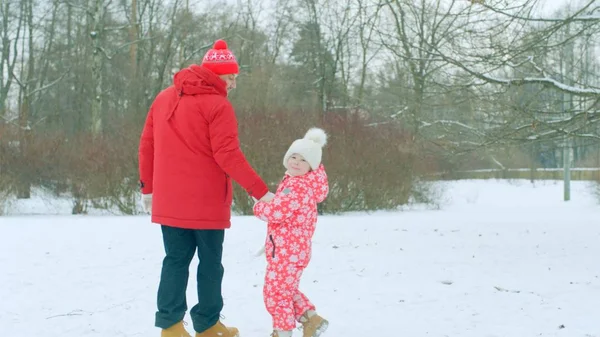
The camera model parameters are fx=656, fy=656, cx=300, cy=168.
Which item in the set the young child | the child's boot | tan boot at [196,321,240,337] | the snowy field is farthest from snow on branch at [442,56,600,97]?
tan boot at [196,321,240,337]

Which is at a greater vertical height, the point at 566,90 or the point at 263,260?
the point at 566,90

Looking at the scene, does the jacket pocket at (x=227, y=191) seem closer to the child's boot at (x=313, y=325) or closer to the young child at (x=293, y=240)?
the young child at (x=293, y=240)

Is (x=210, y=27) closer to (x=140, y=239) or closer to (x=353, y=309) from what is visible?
(x=140, y=239)

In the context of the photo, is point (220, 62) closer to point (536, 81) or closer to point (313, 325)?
point (313, 325)

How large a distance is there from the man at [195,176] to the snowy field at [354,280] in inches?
26.5

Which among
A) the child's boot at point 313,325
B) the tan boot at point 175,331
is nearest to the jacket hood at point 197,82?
the tan boot at point 175,331

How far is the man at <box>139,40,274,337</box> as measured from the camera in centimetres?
343

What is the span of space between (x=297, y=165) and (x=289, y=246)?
1.53ft

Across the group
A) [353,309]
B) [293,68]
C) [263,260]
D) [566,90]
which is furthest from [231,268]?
[293,68]

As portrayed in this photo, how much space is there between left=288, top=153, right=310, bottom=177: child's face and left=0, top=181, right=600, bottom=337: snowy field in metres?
1.04

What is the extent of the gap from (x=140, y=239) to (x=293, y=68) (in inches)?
805

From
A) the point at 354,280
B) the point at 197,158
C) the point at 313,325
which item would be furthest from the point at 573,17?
the point at 197,158

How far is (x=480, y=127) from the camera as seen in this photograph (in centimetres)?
896

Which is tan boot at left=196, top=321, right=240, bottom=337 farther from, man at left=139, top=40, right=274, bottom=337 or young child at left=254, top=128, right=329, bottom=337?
young child at left=254, top=128, right=329, bottom=337
